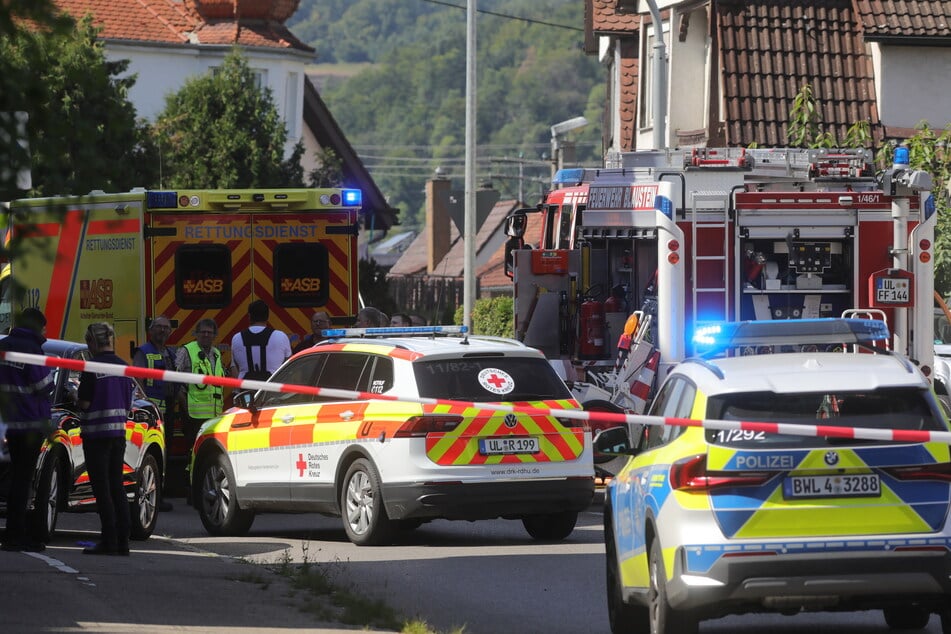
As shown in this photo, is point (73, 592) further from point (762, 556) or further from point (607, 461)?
point (607, 461)

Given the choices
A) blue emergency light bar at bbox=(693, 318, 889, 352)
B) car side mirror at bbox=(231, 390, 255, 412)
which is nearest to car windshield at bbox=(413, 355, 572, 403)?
car side mirror at bbox=(231, 390, 255, 412)

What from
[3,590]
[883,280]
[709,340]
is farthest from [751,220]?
[3,590]

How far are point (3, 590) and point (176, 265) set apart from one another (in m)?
8.57

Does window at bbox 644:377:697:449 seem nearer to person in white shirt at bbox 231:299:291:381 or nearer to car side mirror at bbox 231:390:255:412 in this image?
car side mirror at bbox 231:390:255:412

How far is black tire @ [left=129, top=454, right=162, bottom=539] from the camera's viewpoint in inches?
542

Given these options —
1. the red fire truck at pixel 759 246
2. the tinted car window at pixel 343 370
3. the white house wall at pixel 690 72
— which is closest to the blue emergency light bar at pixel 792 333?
the tinted car window at pixel 343 370

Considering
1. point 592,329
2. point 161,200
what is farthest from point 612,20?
point 161,200

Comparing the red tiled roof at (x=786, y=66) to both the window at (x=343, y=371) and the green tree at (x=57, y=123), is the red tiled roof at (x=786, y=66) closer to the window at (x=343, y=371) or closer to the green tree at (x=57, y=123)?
the window at (x=343, y=371)

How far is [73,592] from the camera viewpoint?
10258mm

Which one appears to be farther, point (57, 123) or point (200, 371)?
point (200, 371)

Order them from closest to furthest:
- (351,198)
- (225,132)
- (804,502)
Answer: (804,502), (351,198), (225,132)

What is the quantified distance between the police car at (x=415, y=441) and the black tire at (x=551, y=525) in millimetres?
11

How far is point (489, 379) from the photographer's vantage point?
535 inches

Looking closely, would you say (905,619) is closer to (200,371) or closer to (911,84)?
(200,371)
